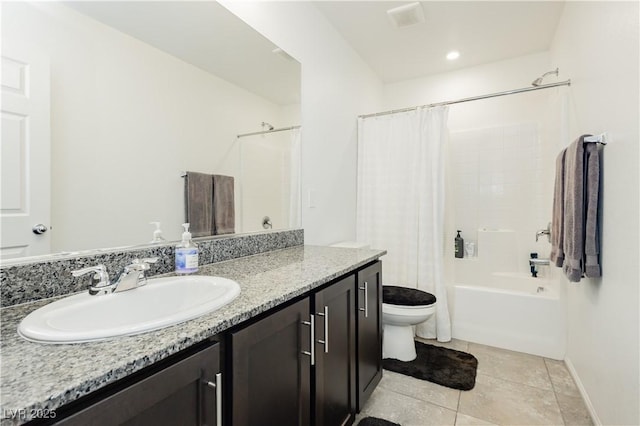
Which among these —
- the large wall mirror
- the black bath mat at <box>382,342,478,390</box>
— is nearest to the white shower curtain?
the large wall mirror

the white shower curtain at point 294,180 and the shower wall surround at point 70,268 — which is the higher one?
the white shower curtain at point 294,180

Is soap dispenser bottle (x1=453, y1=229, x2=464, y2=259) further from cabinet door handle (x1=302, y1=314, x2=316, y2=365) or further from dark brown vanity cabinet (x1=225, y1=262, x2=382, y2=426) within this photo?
cabinet door handle (x1=302, y1=314, x2=316, y2=365)

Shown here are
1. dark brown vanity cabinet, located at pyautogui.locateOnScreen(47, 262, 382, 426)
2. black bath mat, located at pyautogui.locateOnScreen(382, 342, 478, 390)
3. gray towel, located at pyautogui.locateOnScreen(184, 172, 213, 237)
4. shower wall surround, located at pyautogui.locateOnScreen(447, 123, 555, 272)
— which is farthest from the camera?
shower wall surround, located at pyautogui.locateOnScreen(447, 123, 555, 272)

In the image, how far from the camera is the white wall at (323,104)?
1.85 m

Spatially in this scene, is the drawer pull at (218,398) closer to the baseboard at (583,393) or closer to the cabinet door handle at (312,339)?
the cabinet door handle at (312,339)

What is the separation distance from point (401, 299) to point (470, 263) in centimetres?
140

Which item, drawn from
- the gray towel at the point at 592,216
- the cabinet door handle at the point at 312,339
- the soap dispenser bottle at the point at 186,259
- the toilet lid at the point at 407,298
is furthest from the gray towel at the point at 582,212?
the soap dispenser bottle at the point at 186,259

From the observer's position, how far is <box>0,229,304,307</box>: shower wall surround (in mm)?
790

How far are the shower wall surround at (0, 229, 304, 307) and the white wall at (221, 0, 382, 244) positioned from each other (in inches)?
32.2

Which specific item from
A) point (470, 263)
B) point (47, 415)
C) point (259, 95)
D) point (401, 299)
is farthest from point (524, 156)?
point (47, 415)

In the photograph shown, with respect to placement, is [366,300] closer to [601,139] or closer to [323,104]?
[601,139]

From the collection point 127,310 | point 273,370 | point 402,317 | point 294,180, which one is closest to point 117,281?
point 127,310

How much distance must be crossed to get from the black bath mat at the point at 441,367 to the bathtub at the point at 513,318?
0.99 ft

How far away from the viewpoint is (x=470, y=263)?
10.3 ft
